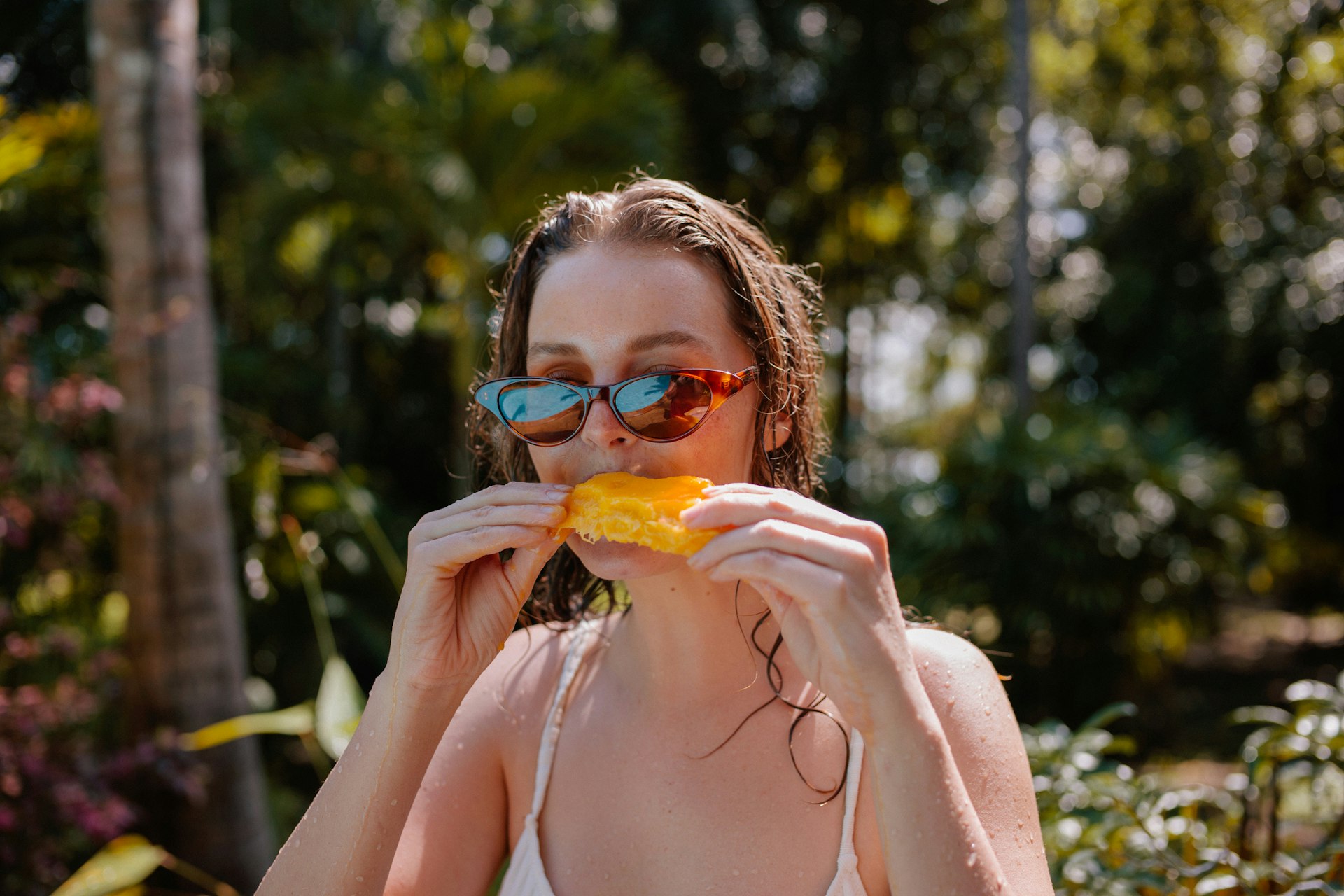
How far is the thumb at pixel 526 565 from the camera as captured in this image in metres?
1.49

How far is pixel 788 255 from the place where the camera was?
11.3m

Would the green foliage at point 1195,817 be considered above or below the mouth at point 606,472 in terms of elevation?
below

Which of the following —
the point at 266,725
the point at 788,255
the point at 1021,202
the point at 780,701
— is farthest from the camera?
the point at 788,255

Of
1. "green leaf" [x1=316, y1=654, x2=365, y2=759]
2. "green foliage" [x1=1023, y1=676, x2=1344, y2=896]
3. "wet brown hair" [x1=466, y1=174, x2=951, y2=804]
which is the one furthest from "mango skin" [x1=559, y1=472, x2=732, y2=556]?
"green leaf" [x1=316, y1=654, x2=365, y2=759]

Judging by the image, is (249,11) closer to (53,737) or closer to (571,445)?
(53,737)

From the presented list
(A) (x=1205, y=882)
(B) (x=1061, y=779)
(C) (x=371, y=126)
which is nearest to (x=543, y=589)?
(B) (x=1061, y=779)

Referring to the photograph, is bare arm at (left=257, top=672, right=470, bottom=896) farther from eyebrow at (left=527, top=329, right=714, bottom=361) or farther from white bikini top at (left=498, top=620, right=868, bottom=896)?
eyebrow at (left=527, top=329, right=714, bottom=361)

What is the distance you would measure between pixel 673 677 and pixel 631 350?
2.25 ft

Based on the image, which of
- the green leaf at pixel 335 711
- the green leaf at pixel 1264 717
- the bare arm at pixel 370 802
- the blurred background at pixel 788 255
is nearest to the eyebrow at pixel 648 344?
the bare arm at pixel 370 802

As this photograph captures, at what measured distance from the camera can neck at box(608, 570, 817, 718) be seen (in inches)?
68.0

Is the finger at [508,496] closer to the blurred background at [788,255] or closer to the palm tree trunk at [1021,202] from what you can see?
the blurred background at [788,255]

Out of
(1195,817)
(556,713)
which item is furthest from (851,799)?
(1195,817)

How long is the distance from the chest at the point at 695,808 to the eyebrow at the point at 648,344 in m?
0.72

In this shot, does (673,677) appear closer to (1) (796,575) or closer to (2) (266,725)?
(1) (796,575)
